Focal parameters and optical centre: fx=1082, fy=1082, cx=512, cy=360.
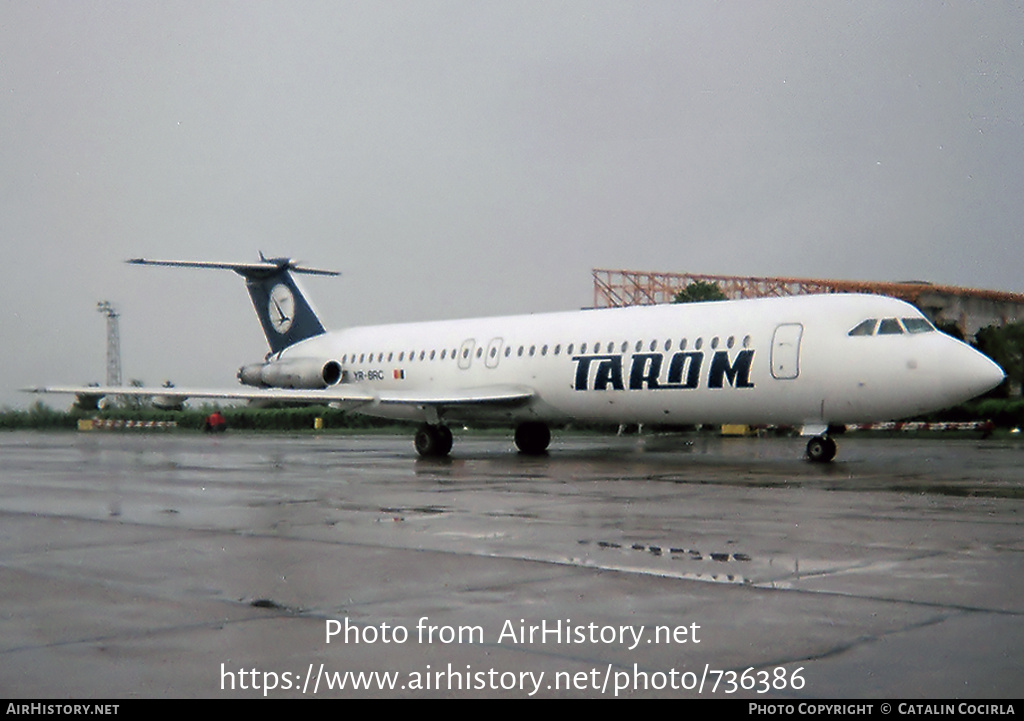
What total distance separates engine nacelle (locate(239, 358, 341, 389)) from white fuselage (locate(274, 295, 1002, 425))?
2.10m

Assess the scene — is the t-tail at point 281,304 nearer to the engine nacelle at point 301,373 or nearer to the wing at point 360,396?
the engine nacelle at point 301,373


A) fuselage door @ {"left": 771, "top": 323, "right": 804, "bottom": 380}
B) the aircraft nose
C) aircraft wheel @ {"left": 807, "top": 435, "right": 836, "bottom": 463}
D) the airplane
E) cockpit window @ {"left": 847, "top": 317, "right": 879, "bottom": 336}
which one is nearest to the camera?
the aircraft nose

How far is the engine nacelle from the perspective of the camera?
28.4 m

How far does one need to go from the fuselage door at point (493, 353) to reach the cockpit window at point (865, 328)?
9003 millimetres

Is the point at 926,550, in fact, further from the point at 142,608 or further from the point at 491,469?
the point at 491,469

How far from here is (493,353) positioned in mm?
25766

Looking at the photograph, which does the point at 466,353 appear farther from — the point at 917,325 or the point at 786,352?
the point at 917,325

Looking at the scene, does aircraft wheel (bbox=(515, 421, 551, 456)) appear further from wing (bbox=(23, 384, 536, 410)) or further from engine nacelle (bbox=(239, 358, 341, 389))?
engine nacelle (bbox=(239, 358, 341, 389))

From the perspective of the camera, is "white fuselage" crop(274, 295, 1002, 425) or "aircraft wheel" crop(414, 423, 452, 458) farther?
"aircraft wheel" crop(414, 423, 452, 458)

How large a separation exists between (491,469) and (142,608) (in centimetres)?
1346

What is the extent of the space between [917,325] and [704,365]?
3.90 metres

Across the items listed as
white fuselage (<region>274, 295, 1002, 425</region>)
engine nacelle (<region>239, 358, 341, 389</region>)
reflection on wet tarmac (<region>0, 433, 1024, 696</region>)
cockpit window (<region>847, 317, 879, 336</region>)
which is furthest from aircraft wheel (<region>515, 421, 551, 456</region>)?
reflection on wet tarmac (<region>0, 433, 1024, 696</region>)

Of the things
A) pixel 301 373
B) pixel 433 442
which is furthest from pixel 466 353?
pixel 301 373

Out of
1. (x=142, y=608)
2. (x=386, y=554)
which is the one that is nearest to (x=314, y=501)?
(x=386, y=554)
